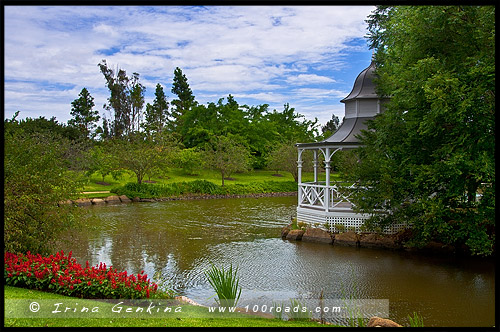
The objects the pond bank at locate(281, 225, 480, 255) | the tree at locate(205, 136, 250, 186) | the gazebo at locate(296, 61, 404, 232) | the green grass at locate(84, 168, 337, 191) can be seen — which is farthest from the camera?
the tree at locate(205, 136, 250, 186)

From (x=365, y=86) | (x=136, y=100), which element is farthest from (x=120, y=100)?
(x=365, y=86)

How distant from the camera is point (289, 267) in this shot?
37.9 feet

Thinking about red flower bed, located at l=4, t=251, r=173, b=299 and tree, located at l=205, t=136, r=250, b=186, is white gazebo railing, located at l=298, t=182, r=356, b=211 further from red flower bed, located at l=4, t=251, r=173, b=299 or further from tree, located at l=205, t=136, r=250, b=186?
tree, located at l=205, t=136, r=250, b=186

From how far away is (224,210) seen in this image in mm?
24750

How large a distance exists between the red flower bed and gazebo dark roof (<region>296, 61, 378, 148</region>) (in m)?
9.54

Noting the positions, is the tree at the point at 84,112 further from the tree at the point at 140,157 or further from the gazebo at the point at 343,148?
the gazebo at the point at 343,148

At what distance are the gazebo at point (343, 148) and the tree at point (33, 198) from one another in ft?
27.8

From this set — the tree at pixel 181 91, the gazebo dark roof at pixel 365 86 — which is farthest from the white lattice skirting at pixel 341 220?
the tree at pixel 181 91

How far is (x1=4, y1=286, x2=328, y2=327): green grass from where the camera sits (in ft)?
18.9

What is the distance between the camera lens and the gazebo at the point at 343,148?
15.3 metres

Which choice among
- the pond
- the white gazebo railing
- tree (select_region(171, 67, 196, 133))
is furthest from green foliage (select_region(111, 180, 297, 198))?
tree (select_region(171, 67, 196, 133))

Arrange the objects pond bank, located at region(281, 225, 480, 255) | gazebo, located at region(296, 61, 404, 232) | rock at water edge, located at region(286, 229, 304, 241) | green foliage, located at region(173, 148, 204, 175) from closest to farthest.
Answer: pond bank, located at region(281, 225, 480, 255) < gazebo, located at region(296, 61, 404, 232) < rock at water edge, located at region(286, 229, 304, 241) < green foliage, located at region(173, 148, 204, 175)

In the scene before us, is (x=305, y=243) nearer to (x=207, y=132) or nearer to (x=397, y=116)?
(x=397, y=116)

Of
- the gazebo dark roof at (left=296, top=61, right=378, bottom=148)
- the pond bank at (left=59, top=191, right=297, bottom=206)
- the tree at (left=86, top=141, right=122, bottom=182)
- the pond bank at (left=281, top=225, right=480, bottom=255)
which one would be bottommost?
the pond bank at (left=281, top=225, right=480, bottom=255)
